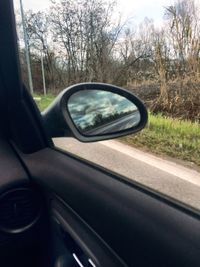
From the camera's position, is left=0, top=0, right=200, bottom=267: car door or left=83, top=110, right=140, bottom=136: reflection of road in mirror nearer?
left=0, top=0, right=200, bottom=267: car door

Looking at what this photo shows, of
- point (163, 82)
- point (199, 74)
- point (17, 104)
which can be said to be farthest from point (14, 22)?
point (199, 74)

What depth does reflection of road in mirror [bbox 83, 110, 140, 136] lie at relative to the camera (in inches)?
55.3

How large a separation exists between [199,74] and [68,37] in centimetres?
124

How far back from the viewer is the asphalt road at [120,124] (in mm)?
1408

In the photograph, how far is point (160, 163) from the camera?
2285 millimetres

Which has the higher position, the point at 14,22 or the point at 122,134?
the point at 14,22

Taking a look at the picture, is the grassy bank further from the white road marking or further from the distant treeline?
the distant treeline

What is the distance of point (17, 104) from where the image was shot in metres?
1.41

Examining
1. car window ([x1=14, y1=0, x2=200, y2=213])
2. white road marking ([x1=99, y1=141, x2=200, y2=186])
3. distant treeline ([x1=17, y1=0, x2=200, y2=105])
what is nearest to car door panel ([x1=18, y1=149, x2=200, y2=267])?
car window ([x1=14, y1=0, x2=200, y2=213])

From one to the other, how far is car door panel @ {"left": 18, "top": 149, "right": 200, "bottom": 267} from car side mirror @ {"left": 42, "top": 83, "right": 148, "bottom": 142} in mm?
119

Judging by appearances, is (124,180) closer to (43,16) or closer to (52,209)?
(52,209)

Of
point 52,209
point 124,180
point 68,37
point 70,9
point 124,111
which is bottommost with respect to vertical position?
point 52,209

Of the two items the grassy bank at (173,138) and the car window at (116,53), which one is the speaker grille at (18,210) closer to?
the car window at (116,53)

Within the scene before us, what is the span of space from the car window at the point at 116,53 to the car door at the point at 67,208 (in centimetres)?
15
